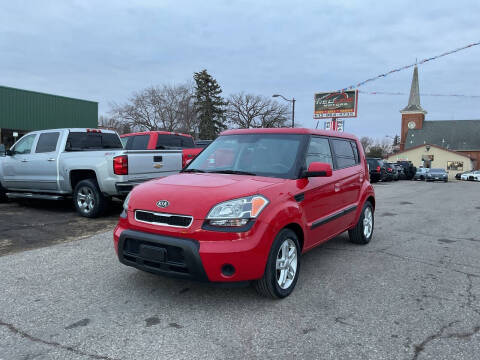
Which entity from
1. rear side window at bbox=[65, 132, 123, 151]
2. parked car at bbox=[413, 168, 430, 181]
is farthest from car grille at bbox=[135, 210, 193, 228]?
parked car at bbox=[413, 168, 430, 181]

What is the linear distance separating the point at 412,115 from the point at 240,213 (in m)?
93.0

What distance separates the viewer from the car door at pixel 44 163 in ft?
27.0

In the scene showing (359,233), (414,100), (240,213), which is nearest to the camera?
(240,213)

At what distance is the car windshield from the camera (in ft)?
13.6

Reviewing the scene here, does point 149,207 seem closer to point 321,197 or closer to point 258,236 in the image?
point 258,236

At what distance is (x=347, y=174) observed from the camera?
5258mm

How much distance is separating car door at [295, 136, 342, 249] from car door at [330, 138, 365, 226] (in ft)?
0.58

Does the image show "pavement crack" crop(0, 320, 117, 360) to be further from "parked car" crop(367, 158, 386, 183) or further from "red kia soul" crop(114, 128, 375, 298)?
"parked car" crop(367, 158, 386, 183)

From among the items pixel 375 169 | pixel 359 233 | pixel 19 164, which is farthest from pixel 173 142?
pixel 375 169

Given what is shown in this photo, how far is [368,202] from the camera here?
6.14m

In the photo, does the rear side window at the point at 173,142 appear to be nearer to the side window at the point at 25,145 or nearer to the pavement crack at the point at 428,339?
the side window at the point at 25,145

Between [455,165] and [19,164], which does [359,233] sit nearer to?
[19,164]

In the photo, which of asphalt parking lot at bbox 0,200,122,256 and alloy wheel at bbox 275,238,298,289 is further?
asphalt parking lot at bbox 0,200,122,256

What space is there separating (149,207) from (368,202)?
3.98 meters
